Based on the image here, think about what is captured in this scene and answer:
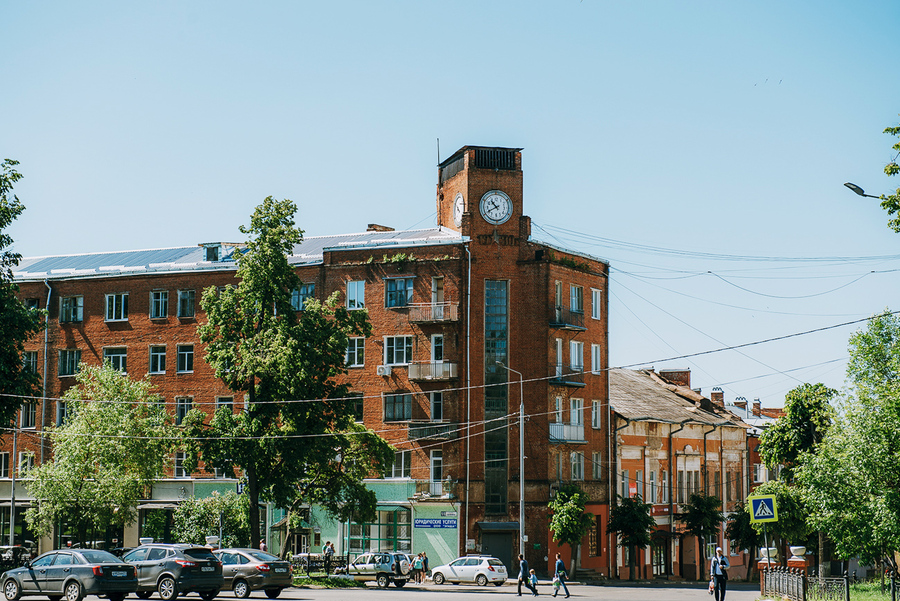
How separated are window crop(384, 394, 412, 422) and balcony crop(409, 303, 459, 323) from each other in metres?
4.38

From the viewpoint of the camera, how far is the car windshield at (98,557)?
27.7 meters

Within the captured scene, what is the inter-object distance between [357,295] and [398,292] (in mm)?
2512

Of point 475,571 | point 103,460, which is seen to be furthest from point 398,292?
point 103,460

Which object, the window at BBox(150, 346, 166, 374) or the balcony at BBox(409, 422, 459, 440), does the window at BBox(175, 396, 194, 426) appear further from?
the balcony at BBox(409, 422, 459, 440)

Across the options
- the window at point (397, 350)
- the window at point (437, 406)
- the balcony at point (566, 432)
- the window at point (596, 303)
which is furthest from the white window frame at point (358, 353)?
the window at point (596, 303)

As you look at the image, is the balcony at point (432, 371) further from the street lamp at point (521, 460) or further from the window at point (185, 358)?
the window at point (185, 358)

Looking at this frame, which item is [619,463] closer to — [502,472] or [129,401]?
[502,472]

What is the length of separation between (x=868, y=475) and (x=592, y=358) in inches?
1152

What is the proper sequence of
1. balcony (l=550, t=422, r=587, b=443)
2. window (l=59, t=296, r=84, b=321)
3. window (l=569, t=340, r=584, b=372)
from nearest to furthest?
balcony (l=550, t=422, r=587, b=443) < window (l=569, t=340, r=584, b=372) < window (l=59, t=296, r=84, b=321)

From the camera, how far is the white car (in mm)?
47219

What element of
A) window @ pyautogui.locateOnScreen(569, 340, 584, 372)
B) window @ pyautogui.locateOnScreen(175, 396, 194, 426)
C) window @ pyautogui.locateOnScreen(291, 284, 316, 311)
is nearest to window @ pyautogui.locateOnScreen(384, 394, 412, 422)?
window @ pyautogui.locateOnScreen(291, 284, 316, 311)

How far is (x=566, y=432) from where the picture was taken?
57.2m

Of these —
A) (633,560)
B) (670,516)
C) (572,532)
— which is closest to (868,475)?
(572,532)

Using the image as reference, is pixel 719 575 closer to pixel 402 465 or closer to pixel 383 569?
pixel 383 569
